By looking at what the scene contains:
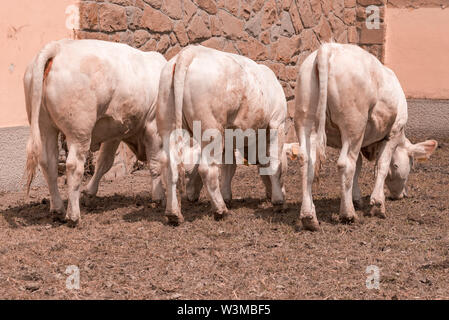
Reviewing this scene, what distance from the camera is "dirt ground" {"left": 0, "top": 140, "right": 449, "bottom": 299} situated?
412 centimetres

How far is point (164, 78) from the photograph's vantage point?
5504 millimetres

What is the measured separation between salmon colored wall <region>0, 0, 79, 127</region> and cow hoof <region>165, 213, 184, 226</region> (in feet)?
8.21

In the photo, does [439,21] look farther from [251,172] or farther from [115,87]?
[115,87]

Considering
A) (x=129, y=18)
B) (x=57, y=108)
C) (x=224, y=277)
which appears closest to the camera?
(x=224, y=277)

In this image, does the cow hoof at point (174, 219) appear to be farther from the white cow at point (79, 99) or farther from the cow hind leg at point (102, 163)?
the cow hind leg at point (102, 163)

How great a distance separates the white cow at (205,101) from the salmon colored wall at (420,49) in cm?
771

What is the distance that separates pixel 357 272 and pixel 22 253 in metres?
2.42

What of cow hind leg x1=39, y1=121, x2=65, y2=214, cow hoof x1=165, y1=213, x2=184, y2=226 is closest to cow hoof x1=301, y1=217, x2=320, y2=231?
cow hoof x1=165, y1=213, x2=184, y2=226

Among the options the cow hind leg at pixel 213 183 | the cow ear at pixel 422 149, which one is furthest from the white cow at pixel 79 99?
the cow ear at pixel 422 149

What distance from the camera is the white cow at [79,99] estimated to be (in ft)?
17.3

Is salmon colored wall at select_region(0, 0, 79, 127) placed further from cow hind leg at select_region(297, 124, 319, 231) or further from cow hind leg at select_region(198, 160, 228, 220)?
cow hind leg at select_region(297, 124, 319, 231)

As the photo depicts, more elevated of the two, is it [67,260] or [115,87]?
[115,87]

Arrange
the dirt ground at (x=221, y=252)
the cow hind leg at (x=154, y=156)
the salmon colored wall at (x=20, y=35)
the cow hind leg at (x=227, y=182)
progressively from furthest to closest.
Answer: the salmon colored wall at (x=20, y=35)
the cow hind leg at (x=227, y=182)
the cow hind leg at (x=154, y=156)
the dirt ground at (x=221, y=252)

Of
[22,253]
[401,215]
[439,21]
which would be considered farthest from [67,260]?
[439,21]
